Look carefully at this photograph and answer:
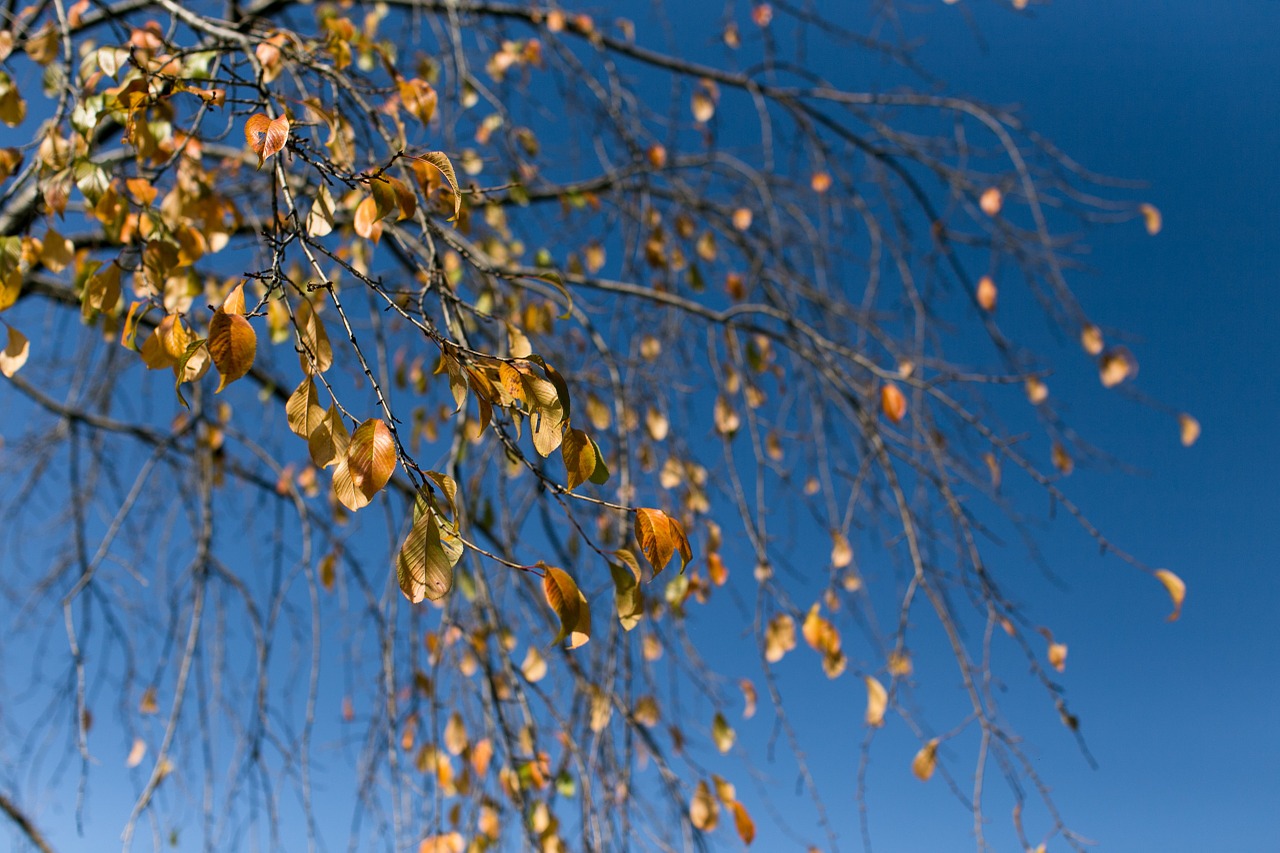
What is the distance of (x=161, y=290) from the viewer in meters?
1.04

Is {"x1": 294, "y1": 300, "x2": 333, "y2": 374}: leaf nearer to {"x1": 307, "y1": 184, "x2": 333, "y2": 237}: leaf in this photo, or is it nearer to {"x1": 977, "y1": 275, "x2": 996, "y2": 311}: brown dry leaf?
{"x1": 307, "y1": 184, "x2": 333, "y2": 237}: leaf

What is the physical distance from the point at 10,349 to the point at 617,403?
859 millimetres

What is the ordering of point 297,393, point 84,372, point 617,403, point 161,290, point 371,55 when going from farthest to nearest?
point 84,372
point 371,55
point 617,403
point 161,290
point 297,393

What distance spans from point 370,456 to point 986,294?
49.4 inches

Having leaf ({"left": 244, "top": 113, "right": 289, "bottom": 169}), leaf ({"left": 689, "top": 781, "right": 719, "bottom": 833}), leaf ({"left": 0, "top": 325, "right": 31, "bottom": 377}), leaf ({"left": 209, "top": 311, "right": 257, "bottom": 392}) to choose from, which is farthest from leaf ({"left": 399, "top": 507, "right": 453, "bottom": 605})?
leaf ({"left": 689, "top": 781, "right": 719, "bottom": 833})

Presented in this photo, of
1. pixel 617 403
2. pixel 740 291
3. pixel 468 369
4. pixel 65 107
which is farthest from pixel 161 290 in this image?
pixel 740 291

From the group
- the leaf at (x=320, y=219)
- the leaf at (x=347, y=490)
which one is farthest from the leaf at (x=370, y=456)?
the leaf at (x=320, y=219)

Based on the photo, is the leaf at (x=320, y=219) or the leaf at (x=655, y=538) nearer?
the leaf at (x=655, y=538)

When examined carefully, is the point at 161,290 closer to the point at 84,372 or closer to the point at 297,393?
the point at 297,393

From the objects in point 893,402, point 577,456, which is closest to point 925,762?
point 893,402

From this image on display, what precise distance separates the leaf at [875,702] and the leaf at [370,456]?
0.87m

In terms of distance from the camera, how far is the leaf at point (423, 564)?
541 mm

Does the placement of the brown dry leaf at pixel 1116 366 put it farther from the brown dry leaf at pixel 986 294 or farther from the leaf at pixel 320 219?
the leaf at pixel 320 219

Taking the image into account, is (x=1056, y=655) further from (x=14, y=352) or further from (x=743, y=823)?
(x=14, y=352)
